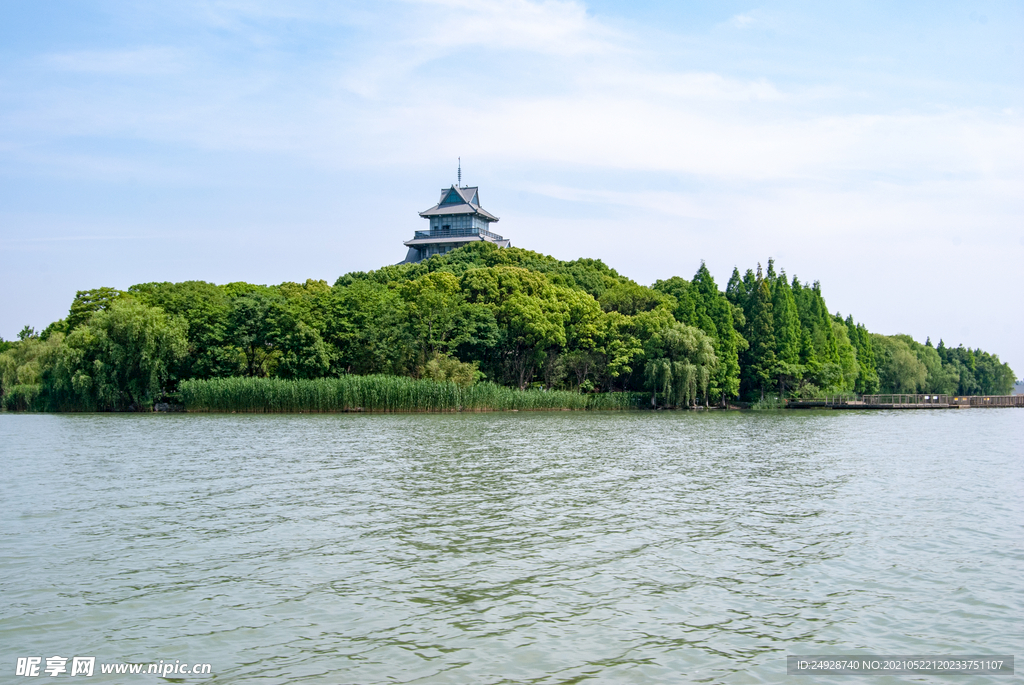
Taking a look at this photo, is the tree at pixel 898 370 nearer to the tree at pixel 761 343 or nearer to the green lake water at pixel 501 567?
the tree at pixel 761 343

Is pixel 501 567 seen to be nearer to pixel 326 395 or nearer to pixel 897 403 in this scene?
pixel 326 395

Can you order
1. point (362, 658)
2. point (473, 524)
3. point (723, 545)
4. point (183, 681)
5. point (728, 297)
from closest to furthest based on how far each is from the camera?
point (183, 681) < point (362, 658) < point (723, 545) < point (473, 524) < point (728, 297)

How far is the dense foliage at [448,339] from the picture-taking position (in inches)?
2117

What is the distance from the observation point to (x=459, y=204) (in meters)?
109

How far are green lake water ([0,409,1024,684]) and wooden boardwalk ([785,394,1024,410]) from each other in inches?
2253

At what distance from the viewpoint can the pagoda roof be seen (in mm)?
107750

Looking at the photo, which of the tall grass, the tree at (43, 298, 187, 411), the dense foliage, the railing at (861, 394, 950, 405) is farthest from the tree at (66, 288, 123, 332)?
the railing at (861, 394, 950, 405)

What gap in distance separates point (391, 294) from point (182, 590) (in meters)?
56.4

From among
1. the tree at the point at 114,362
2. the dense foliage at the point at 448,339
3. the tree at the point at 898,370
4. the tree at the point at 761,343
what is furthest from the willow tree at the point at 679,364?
the tree at the point at 898,370

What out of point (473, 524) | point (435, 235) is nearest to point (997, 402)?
point (435, 235)

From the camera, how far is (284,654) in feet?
24.0

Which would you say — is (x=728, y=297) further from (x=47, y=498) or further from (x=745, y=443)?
(x=47, y=498)

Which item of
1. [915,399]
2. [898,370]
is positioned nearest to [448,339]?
[915,399]

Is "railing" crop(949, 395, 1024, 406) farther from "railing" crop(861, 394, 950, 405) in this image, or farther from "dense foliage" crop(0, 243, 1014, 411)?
"dense foliage" crop(0, 243, 1014, 411)
